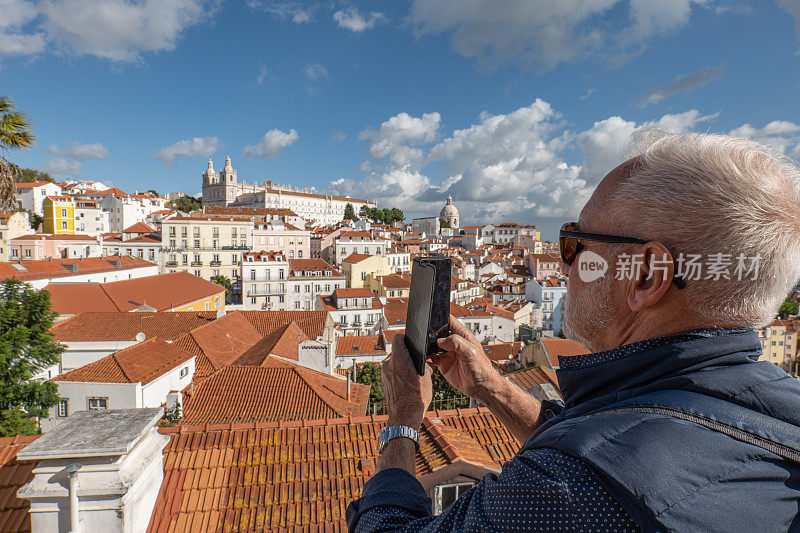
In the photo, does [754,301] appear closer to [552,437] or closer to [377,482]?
[552,437]

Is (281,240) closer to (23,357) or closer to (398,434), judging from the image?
(23,357)

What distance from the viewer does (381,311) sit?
35.2 meters

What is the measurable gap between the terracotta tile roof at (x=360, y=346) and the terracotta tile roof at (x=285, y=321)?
285 centimetres

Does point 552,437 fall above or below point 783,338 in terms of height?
above

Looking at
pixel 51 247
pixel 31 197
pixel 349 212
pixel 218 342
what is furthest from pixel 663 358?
pixel 349 212

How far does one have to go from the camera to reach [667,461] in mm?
690

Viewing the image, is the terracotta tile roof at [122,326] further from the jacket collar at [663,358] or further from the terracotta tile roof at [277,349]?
the jacket collar at [663,358]

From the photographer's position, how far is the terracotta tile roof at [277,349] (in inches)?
550

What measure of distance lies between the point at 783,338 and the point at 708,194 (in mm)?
55948

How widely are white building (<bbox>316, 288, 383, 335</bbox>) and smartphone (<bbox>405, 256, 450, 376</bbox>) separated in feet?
107

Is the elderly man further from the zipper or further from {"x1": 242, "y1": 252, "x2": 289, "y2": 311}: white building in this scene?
{"x1": 242, "y1": 252, "x2": 289, "y2": 311}: white building

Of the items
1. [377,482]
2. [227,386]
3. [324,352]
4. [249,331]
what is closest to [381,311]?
[249,331]

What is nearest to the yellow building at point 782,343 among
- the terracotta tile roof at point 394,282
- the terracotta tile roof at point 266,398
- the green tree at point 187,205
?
the terracotta tile roof at point 394,282

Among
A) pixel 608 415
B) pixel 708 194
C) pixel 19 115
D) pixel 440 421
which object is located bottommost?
pixel 440 421
